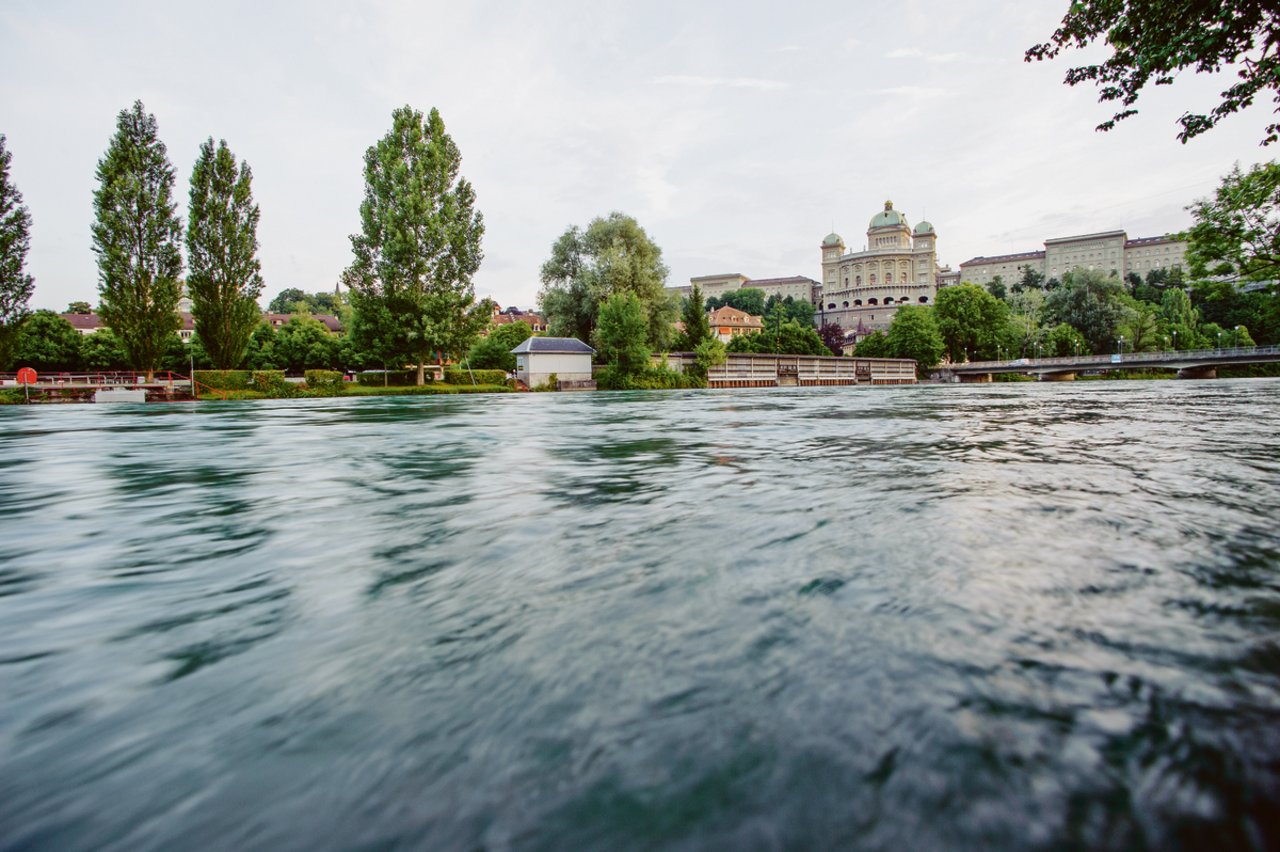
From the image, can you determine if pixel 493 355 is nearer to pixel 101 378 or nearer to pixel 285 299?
pixel 101 378

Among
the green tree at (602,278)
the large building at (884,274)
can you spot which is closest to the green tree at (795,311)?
the large building at (884,274)

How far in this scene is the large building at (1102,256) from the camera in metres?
144

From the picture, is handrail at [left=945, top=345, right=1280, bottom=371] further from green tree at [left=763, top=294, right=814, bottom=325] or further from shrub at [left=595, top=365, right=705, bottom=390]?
green tree at [left=763, top=294, right=814, bottom=325]

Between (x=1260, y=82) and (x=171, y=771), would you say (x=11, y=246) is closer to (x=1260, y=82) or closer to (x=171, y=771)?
(x=171, y=771)

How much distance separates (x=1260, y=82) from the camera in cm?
1066

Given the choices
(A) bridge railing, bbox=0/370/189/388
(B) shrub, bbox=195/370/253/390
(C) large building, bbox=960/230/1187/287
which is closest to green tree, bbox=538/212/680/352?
(B) shrub, bbox=195/370/253/390

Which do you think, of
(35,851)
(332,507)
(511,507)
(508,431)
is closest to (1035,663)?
(35,851)

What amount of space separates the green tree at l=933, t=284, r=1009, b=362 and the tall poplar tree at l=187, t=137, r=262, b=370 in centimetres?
7818

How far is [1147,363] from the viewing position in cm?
6556

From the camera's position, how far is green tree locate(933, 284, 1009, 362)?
83.8 metres

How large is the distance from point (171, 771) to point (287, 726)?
0.87ft

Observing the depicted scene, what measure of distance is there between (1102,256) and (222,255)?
6881 inches

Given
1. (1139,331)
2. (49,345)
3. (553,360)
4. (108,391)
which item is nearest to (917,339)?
(1139,331)

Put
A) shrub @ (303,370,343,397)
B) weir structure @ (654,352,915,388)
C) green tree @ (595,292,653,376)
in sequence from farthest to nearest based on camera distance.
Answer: weir structure @ (654,352,915,388), green tree @ (595,292,653,376), shrub @ (303,370,343,397)
